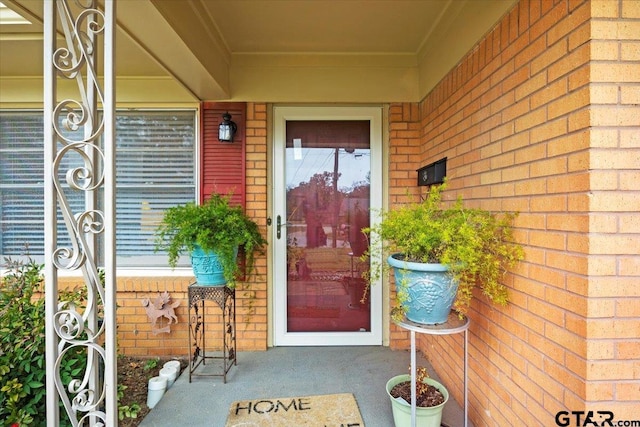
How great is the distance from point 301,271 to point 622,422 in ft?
7.01

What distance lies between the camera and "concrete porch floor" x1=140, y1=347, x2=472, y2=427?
190 centimetres

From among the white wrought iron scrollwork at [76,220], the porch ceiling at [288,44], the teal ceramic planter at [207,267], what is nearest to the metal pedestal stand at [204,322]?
the teal ceramic planter at [207,267]

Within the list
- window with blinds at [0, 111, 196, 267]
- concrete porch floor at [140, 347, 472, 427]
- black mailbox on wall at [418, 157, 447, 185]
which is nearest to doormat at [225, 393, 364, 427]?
concrete porch floor at [140, 347, 472, 427]

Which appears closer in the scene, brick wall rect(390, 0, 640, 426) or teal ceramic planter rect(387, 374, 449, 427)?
brick wall rect(390, 0, 640, 426)

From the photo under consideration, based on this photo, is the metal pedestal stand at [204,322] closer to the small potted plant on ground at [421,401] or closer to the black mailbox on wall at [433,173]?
the small potted plant on ground at [421,401]

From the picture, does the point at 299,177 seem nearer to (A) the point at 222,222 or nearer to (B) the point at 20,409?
(A) the point at 222,222

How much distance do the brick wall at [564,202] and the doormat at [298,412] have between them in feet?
2.42

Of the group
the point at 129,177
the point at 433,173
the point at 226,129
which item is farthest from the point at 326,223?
the point at 129,177

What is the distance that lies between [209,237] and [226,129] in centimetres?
98

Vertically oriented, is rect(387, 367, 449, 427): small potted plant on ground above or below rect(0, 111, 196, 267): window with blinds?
below

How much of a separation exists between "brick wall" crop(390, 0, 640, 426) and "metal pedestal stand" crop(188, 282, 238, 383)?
5.55ft

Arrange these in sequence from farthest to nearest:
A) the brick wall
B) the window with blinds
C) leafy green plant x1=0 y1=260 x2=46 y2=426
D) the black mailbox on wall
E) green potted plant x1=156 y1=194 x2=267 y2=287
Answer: the window with blinds, the black mailbox on wall, green potted plant x1=156 y1=194 x2=267 y2=287, leafy green plant x1=0 y1=260 x2=46 y2=426, the brick wall

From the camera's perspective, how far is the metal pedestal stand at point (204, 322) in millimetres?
2318

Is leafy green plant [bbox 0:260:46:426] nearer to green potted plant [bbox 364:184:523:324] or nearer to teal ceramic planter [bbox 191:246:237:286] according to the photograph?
teal ceramic planter [bbox 191:246:237:286]
